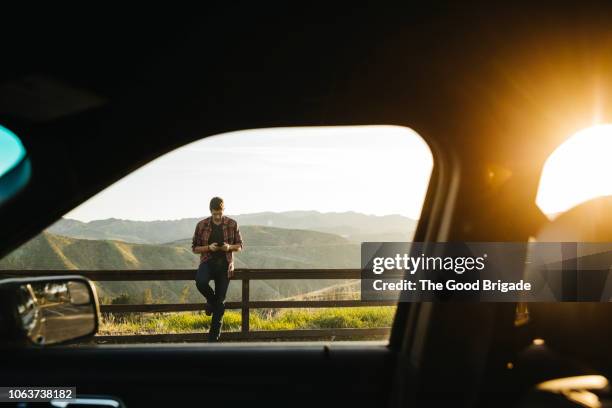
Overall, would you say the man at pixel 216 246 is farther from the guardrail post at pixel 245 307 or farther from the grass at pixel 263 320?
the grass at pixel 263 320

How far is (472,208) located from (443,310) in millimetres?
335

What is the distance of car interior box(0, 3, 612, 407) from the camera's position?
181 cm

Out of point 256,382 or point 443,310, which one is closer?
point 443,310

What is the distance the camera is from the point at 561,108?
1921 mm

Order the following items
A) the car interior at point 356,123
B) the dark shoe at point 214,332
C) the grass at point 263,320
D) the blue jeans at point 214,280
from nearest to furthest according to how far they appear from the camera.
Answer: the car interior at point 356,123 < the blue jeans at point 214,280 < the dark shoe at point 214,332 < the grass at point 263,320

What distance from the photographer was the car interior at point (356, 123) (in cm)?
181

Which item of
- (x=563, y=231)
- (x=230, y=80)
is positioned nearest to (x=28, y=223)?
(x=230, y=80)

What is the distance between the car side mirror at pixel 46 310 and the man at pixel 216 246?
5631mm

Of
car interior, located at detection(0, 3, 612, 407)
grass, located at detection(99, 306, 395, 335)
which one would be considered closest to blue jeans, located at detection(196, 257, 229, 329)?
grass, located at detection(99, 306, 395, 335)

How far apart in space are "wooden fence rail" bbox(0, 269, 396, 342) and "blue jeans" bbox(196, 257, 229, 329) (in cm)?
67

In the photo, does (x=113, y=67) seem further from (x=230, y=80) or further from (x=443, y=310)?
→ (x=443, y=310)

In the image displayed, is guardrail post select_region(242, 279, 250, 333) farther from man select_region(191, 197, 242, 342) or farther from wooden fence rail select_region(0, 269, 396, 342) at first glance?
man select_region(191, 197, 242, 342)

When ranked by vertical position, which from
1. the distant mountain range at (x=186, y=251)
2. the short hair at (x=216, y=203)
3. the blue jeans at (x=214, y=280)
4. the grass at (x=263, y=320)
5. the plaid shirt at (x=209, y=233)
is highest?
the distant mountain range at (x=186, y=251)

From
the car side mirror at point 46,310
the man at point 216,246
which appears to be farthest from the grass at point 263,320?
the car side mirror at point 46,310
